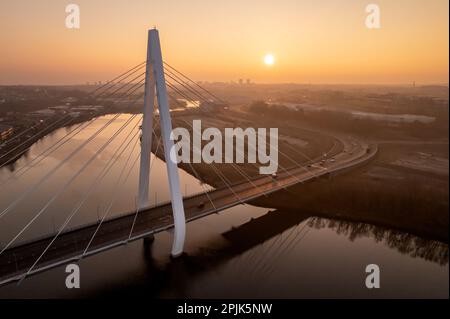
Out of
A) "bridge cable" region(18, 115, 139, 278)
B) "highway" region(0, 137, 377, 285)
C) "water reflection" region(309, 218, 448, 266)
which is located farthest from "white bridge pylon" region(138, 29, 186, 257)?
"water reflection" region(309, 218, 448, 266)

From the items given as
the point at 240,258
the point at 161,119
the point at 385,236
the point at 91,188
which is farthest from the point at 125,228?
the point at 385,236

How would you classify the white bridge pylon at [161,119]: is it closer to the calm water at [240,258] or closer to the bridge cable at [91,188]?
the calm water at [240,258]

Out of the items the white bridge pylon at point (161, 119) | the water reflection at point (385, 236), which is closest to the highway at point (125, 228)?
the white bridge pylon at point (161, 119)

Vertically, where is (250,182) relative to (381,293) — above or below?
above

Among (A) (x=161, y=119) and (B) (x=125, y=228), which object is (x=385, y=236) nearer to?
(A) (x=161, y=119)

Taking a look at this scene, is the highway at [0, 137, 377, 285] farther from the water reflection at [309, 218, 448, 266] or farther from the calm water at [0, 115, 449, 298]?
the water reflection at [309, 218, 448, 266]
